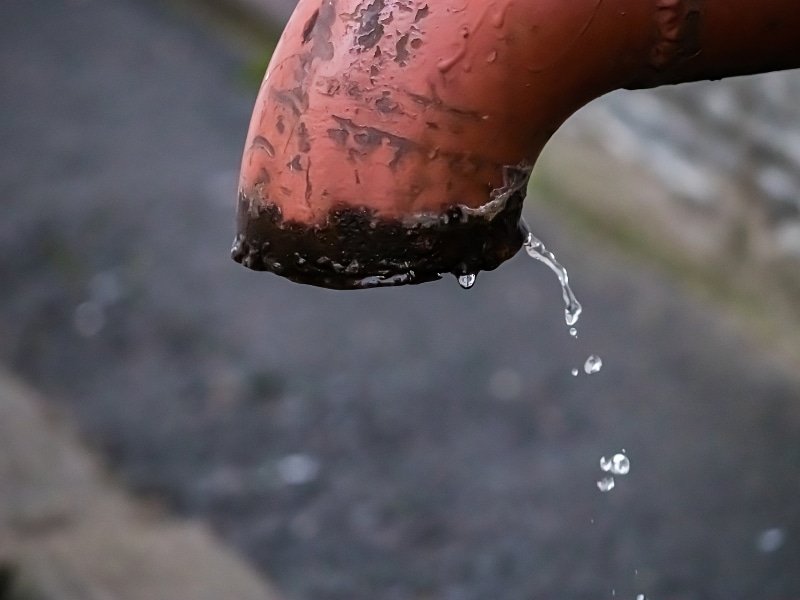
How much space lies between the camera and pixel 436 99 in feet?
2.52

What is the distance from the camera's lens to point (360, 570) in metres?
2.05

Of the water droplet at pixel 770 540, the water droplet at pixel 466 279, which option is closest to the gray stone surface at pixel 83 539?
the water droplet at pixel 770 540

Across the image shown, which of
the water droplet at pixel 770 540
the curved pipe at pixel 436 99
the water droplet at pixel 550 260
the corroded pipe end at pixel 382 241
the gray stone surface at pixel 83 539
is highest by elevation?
the curved pipe at pixel 436 99

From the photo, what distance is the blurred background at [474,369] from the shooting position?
2076 millimetres

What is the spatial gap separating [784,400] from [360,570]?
40.5 inches

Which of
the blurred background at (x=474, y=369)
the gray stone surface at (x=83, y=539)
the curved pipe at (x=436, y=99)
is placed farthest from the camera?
the blurred background at (x=474, y=369)

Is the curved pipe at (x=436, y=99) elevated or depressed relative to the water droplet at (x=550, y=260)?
elevated

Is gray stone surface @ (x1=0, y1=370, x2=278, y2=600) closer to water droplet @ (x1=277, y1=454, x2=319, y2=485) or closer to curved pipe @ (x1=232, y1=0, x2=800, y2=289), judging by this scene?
water droplet @ (x1=277, y1=454, x2=319, y2=485)

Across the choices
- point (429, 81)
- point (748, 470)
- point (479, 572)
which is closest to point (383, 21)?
point (429, 81)

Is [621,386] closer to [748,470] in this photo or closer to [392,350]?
[748,470]

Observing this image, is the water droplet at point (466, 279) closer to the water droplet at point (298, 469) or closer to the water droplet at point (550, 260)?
the water droplet at point (550, 260)

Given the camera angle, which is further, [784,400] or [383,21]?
[784,400]

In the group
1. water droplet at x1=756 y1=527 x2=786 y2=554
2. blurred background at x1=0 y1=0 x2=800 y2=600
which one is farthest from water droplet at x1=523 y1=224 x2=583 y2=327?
water droplet at x1=756 y1=527 x2=786 y2=554

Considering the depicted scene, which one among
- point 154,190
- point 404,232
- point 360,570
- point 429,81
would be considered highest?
point 429,81
